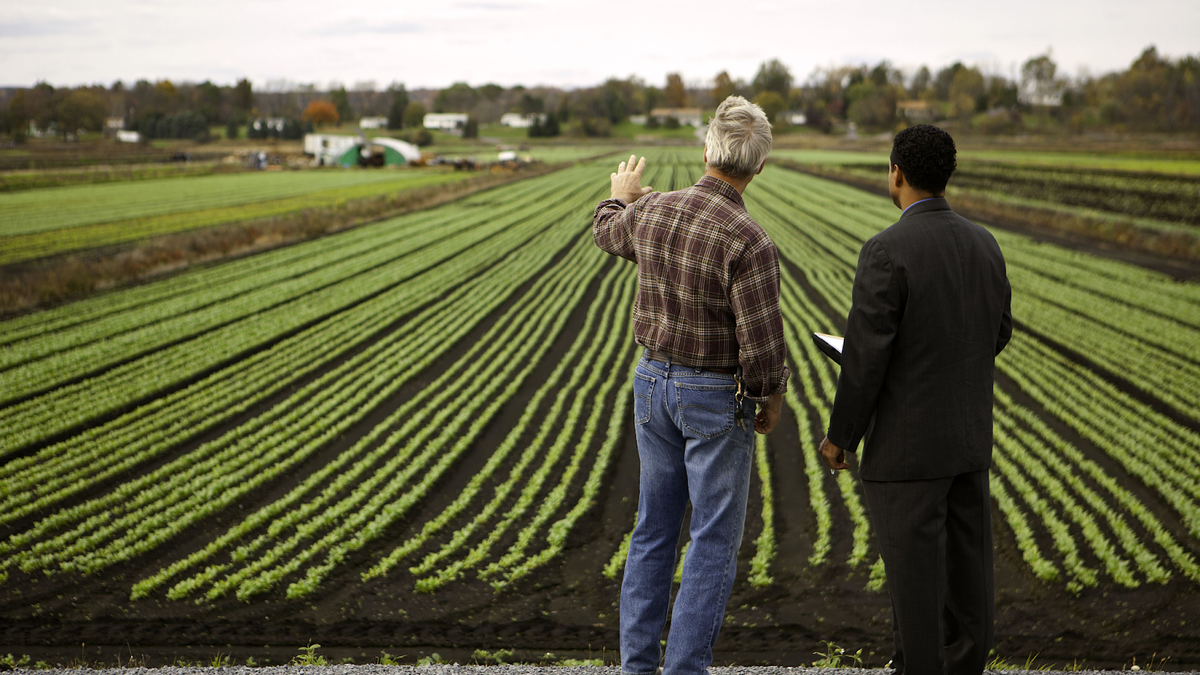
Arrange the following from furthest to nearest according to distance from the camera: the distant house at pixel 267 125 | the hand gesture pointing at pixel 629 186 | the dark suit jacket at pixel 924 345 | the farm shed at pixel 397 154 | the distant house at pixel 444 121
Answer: the distant house at pixel 444 121, the distant house at pixel 267 125, the farm shed at pixel 397 154, the hand gesture pointing at pixel 629 186, the dark suit jacket at pixel 924 345

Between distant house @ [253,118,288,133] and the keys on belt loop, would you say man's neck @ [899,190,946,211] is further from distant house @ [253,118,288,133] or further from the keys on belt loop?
distant house @ [253,118,288,133]

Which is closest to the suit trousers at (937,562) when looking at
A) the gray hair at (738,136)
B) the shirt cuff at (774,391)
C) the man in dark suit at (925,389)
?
the man in dark suit at (925,389)

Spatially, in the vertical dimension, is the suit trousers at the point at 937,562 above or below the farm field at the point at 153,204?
below

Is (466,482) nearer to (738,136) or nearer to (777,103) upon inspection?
(738,136)

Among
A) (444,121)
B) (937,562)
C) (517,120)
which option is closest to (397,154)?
(517,120)

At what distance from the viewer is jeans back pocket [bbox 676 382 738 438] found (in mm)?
2525

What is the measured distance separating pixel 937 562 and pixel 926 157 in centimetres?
129

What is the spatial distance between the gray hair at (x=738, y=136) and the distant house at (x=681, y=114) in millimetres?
63009

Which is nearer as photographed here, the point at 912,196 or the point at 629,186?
the point at 912,196

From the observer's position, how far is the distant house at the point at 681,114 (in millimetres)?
64125

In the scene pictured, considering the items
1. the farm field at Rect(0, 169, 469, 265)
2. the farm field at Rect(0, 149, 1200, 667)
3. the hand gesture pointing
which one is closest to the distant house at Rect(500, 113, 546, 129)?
the farm field at Rect(0, 169, 469, 265)

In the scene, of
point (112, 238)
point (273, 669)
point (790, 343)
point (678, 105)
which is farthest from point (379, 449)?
point (678, 105)

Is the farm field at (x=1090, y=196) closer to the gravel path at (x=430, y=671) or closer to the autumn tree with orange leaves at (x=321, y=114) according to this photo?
the gravel path at (x=430, y=671)

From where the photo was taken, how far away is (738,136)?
98.7 inches
